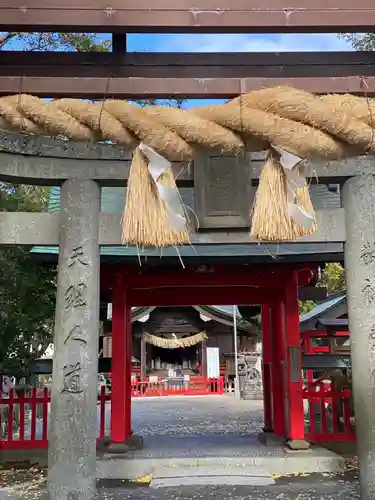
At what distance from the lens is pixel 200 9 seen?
3082 millimetres

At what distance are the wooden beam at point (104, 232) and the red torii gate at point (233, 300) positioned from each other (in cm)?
408

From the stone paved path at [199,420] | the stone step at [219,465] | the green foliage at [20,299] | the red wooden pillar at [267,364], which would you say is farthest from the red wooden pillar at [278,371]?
the green foliage at [20,299]

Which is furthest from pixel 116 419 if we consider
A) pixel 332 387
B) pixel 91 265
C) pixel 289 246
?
pixel 91 265

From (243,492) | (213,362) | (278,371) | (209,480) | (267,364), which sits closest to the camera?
(243,492)

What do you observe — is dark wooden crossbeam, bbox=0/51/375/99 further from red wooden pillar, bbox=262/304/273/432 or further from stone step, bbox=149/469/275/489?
red wooden pillar, bbox=262/304/273/432

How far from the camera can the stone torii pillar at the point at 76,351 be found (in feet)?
10.5

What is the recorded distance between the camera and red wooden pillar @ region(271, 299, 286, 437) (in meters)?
8.32

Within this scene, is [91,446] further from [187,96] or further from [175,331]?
[175,331]

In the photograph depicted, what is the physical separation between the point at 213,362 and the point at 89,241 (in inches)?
780

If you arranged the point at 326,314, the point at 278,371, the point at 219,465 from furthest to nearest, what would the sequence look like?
the point at 326,314, the point at 278,371, the point at 219,465

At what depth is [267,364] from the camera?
9094 millimetres

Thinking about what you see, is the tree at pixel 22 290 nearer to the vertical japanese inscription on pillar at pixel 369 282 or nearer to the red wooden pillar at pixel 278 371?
the red wooden pillar at pixel 278 371

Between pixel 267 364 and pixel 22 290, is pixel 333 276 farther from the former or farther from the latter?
pixel 22 290

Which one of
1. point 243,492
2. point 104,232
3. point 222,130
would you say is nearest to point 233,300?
point 243,492
